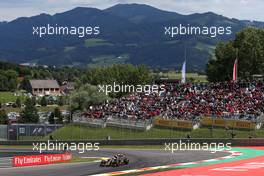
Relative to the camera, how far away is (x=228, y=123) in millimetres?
41250

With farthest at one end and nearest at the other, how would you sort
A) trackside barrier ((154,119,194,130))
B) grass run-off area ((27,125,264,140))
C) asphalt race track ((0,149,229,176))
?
trackside barrier ((154,119,194,130))
grass run-off area ((27,125,264,140))
asphalt race track ((0,149,229,176))

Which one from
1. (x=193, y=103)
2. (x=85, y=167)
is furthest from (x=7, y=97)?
(x=85, y=167)

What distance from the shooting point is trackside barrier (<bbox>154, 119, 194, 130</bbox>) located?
43.4 metres

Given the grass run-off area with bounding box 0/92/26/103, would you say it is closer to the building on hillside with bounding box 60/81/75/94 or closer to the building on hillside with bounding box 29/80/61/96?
the building on hillside with bounding box 60/81/75/94

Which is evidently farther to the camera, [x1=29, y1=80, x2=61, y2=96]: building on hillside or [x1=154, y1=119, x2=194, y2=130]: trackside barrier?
[x1=29, y1=80, x2=61, y2=96]: building on hillside

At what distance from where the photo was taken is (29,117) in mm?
76812

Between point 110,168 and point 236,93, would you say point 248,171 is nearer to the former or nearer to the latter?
point 110,168

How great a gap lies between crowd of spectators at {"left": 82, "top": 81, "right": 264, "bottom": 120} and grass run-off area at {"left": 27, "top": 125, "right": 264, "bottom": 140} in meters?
1.43

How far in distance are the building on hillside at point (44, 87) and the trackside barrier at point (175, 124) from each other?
12166 cm

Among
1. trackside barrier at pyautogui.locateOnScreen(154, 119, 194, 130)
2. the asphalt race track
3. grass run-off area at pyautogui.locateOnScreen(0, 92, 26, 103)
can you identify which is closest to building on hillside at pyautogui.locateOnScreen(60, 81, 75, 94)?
grass run-off area at pyautogui.locateOnScreen(0, 92, 26, 103)

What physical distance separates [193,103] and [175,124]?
382cm

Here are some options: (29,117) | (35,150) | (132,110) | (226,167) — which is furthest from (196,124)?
(29,117)

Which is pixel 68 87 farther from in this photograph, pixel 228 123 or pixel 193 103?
pixel 228 123

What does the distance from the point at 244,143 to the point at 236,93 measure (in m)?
10.4
